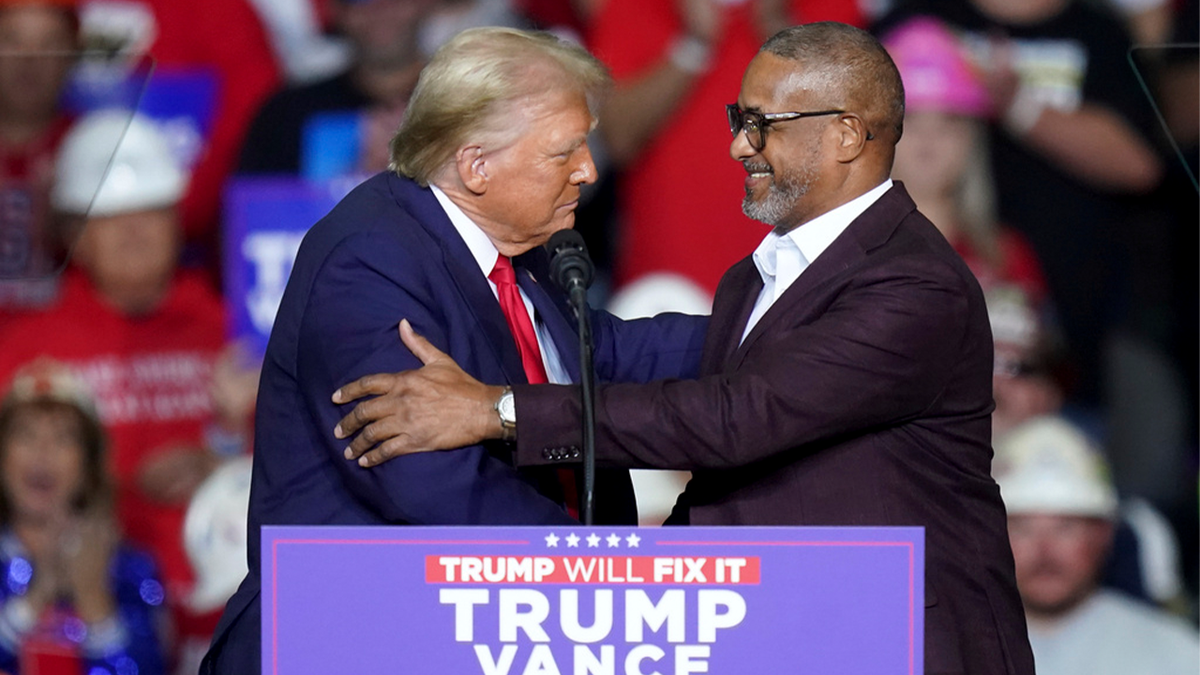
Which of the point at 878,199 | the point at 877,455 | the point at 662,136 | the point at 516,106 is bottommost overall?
the point at 877,455

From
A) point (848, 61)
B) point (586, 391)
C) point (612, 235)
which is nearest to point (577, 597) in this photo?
point (586, 391)

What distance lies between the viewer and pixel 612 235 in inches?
169

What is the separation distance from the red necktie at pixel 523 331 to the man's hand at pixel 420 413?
1.05ft

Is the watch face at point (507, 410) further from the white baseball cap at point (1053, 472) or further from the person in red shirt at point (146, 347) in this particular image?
the white baseball cap at point (1053, 472)

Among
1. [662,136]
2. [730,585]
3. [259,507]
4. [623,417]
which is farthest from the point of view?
[662,136]

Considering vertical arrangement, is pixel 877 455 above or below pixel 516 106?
below

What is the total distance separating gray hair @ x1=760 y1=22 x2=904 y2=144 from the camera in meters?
2.33

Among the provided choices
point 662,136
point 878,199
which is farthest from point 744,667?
point 662,136

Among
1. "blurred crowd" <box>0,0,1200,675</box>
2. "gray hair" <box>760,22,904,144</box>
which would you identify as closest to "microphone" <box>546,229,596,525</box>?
"gray hair" <box>760,22,904,144</box>

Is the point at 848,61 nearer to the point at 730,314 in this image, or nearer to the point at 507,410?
the point at 730,314

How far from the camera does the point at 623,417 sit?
6.86ft

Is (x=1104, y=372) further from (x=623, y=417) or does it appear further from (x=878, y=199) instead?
(x=623, y=417)

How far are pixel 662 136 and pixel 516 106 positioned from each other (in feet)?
6.20

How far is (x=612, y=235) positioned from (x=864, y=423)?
7.20 feet
